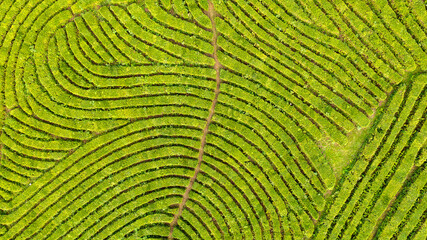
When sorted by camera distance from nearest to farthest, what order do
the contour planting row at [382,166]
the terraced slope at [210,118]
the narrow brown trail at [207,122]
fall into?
1. the contour planting row at [382,166]
2. the terraced slope at [210,118]
3. the narrow brown trail at [207,122]

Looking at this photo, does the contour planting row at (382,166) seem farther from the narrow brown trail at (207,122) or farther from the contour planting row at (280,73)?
the narrow brown trail at (207,122)

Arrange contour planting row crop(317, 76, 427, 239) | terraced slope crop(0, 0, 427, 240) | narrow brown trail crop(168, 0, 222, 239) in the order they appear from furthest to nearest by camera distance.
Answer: narrow brown trail crop(168, 0, 222, 239) → terraced slope crop(0, 0, 427, 240) → contour planting row crop(317, 76, 427, 239)

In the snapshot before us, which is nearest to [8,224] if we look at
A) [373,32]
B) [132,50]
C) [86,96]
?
[86,96]

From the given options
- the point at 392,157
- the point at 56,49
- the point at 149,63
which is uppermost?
the point at 392,157

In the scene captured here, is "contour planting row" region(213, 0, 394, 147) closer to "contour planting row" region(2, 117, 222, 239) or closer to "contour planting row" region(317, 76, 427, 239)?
"contour planting row" region(317, 76, 427, 239)

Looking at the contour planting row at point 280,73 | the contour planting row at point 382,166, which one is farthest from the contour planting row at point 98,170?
the contour planting row at point 382,166

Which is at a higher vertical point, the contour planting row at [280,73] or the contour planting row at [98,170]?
the contour planting row at [280,73]

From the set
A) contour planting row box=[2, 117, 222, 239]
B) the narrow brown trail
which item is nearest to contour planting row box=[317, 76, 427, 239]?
the narrow brown trail

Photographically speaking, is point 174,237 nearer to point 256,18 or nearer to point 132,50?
point 132,50
